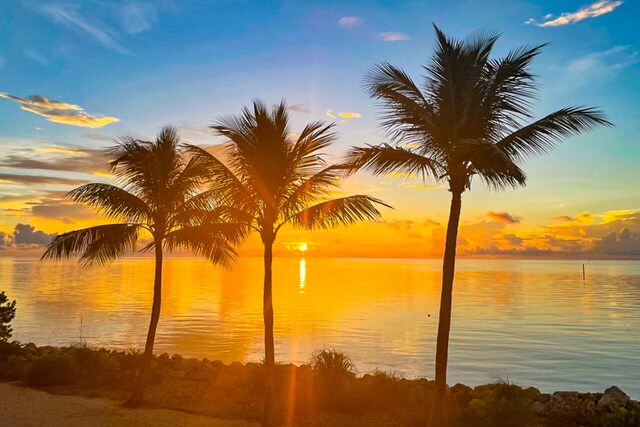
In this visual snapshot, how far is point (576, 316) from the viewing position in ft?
176

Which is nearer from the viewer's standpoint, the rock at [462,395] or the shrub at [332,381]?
the shrub at [332,381]

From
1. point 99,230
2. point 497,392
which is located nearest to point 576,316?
point 497,392

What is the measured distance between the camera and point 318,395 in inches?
655

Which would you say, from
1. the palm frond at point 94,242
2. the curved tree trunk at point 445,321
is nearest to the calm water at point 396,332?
the curved tree trunk at point 445,321

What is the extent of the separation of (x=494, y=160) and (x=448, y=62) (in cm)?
259

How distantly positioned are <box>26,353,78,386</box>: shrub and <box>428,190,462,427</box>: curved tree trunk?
534 inches

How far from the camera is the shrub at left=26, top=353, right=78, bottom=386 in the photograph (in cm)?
1847

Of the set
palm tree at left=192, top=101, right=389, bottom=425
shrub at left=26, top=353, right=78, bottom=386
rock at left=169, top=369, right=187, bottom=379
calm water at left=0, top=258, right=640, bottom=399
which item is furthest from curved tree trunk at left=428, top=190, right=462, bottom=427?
calm water at left=0, top=258, right=640, bottom=399

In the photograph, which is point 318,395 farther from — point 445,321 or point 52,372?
point 52,372

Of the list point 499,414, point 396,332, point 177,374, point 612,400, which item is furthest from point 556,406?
point 396,332

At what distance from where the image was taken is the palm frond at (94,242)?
15.5m

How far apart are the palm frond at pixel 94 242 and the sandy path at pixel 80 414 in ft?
13.9

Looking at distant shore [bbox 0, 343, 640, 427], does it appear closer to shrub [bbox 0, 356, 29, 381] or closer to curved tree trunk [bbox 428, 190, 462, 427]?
A: shrub [bbox 0, 356, 29, 381]

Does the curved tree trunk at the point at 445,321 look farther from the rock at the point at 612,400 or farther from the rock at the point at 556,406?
the rock at the point at 612,400
